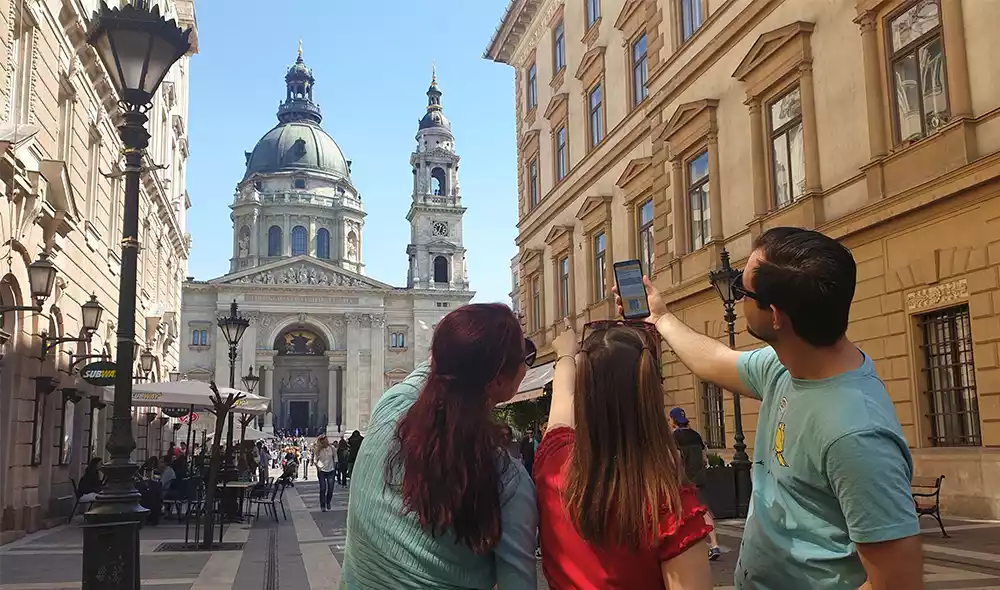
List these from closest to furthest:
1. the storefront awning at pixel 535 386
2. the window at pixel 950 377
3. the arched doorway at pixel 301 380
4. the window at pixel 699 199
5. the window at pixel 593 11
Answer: the window at pixel 950 377, the window at pixel 699 199, the storefront awning at pixel 535 386, the window at pixel 593 11, the arched doorway at pixel 301 380

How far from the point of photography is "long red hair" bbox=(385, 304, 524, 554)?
2146 millimetres

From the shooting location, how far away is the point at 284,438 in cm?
7044

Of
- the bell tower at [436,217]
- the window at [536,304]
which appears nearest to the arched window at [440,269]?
the bell tower at [436,217]

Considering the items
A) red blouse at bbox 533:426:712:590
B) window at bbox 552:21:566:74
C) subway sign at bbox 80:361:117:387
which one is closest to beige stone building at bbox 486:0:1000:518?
window at bbox 552:21:566:74

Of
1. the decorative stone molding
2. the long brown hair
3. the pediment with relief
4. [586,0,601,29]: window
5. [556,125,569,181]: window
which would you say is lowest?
the long brown hair

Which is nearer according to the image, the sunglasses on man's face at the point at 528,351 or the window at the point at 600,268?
the sunglasses on man's face at the point at 528,351

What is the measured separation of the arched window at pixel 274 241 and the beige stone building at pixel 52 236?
2579 inches

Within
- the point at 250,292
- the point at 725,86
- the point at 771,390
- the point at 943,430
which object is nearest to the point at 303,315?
the point at 250,292

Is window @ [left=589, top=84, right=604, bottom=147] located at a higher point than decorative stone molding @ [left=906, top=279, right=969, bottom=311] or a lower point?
higher

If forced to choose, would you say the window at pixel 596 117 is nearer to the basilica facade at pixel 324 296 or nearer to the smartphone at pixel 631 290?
the smartphone at pixel 631 290

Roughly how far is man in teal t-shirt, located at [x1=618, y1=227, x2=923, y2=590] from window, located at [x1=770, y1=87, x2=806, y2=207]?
12859 millimetres

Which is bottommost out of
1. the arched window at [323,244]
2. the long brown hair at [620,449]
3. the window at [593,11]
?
the long brown hair at [620,449]

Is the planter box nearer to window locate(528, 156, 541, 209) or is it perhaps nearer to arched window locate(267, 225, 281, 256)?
window locate(528, 156, 541, 209)

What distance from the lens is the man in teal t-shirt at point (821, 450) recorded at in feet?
6.23
